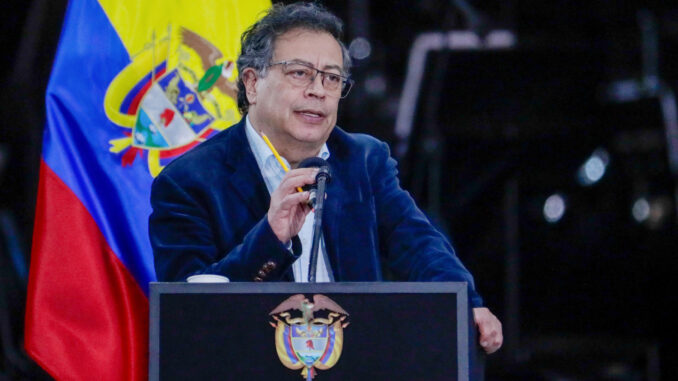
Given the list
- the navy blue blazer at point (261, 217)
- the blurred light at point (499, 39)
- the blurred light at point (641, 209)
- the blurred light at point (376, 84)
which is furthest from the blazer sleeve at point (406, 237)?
the blurred light at point (641, 209)

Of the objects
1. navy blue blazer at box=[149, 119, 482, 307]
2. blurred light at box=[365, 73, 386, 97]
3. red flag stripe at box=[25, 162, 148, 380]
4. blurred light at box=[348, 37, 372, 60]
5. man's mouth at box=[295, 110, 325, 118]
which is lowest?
red flag stripe at box=[25, 162, 148, 380]

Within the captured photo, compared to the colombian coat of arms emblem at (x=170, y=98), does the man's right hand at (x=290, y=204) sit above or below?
below

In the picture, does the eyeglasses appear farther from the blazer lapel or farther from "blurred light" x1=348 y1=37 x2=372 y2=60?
"blurred light" x1=348 y1=37 x2=372 y2=60

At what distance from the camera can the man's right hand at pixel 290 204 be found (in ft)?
6.71

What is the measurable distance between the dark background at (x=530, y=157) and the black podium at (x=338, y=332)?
2964mm

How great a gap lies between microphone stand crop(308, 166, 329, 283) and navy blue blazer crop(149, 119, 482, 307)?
235mm

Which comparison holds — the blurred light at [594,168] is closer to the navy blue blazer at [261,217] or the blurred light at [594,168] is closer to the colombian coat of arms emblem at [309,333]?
the navy blue blazer at [261,217]

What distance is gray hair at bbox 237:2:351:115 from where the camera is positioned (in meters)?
2.45

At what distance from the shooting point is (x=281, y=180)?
231 centimetres

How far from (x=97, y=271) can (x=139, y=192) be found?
243 millimetres

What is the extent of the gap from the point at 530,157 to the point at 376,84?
89 cm

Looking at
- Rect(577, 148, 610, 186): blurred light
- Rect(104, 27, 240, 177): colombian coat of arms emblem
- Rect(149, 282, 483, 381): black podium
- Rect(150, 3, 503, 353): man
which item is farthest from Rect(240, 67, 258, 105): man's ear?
Rect(577, 148, 610, 186): blurred light

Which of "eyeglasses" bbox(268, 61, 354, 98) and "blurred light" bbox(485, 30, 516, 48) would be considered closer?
"eyeglasses" bbox(268, 61, 354, 98)

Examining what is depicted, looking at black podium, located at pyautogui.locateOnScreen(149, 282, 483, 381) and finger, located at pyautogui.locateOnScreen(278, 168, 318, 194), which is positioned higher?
finger, located at pyautogui.locateOnScreen(278, 168, 318, 194)
